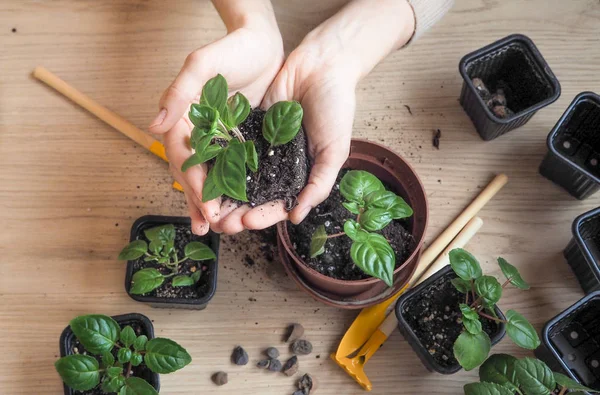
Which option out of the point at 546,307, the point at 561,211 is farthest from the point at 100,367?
the point at 561,211

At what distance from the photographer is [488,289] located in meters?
1.01

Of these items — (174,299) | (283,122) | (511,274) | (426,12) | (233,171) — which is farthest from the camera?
(426,12)

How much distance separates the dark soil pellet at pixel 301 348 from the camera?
119 centimetres

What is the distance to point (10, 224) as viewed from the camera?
1.28m

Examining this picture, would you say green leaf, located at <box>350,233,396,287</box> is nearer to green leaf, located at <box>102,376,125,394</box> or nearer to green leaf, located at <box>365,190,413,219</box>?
green leaf, located at <box>365,190,413,219</box>

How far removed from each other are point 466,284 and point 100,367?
70 cm

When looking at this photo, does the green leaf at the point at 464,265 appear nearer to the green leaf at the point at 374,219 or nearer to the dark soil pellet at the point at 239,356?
the green leaf at the point at 374,219

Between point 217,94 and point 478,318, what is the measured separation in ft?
2.08

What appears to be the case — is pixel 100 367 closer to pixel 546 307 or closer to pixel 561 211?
pixel 546 307

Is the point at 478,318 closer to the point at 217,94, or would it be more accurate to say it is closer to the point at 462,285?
the point at 462,285

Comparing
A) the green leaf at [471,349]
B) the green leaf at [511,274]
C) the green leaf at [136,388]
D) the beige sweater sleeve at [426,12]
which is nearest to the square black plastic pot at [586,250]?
the green leaf at [511,274]

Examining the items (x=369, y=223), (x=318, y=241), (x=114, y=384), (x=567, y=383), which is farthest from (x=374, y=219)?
(x=114, y=384)

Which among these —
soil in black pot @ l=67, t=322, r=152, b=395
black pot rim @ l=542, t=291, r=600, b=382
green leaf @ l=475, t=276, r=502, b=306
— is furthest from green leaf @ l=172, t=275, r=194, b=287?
black pot rim @ l=542, t=291, r=600, b=382

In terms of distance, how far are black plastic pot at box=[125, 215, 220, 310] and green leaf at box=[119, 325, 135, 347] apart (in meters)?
0.14
